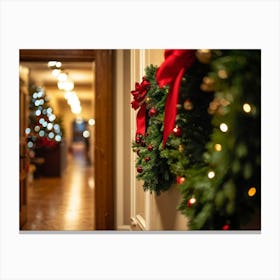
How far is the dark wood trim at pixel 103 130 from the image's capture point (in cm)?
293

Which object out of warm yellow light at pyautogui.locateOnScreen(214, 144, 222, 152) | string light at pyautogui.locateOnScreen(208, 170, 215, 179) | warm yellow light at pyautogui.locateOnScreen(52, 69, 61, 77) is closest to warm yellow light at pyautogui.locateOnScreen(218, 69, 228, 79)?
warm yellow light at pyautogui.locateOnScreen(214, 144, 222, 152)

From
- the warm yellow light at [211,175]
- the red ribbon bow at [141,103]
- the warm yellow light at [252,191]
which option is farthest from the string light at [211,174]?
the red ribbon bow at [141,103]

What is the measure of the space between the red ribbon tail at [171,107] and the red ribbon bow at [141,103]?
0.35m

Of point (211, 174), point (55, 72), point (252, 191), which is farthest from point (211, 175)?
point (55, 72)

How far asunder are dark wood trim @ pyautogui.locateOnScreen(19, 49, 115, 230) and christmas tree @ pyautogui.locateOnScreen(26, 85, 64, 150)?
0.29 metres

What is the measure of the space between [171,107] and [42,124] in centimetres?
112

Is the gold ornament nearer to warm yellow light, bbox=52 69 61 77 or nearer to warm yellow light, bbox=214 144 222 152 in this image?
warm yellow light, bbox=214 144 222 152

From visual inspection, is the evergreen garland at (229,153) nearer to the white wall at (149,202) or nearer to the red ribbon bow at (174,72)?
the red ribbon bow at (174,72)

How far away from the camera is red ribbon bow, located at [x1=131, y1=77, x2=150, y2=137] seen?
2.70m

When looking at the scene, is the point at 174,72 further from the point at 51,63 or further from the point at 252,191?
the point at 51,63

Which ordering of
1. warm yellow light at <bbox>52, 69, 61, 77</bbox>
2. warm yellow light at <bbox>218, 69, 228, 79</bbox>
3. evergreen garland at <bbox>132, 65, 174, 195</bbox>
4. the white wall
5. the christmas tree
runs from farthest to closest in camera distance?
warm yellow light at <bbox>52, 69, 61, 77</bbox>, the christmas tree, the white wall, evergreen garland at <bbox>132, 65, 174, 195</bbox>, warm yellow light at <bbox>218, 69, 228, 79</bbox>
